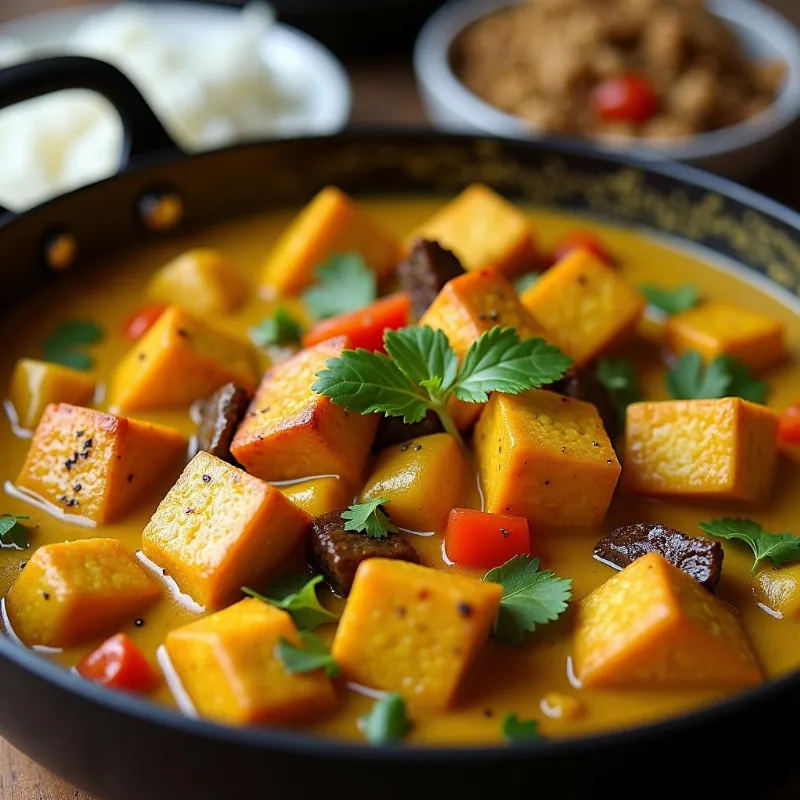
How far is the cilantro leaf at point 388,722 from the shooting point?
2.18 meters

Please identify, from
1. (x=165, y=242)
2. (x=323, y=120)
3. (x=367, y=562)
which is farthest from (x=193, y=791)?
(x=323, y=120)

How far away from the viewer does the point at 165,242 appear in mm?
4008

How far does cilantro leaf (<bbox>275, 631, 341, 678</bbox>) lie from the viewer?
2.23 m

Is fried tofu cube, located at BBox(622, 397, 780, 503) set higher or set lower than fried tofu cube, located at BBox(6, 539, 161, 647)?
lower

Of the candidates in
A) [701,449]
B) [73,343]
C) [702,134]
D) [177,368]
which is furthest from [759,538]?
[702,134]

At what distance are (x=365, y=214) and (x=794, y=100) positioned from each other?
2.10m

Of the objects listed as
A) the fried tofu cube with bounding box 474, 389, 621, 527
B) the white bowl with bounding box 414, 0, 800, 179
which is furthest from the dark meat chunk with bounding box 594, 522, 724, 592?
the white bowl with bounding box 414, 0, 800, 179

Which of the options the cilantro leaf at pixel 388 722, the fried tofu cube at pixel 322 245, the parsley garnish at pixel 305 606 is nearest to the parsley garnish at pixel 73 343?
the fried tofu cube at pixel 322 245

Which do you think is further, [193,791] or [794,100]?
[794,100]

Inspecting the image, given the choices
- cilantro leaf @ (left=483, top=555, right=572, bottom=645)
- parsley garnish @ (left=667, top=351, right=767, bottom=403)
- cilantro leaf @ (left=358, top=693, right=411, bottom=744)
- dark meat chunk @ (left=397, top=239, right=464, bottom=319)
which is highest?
dark meat chunk @ (left=397, top=239, right=464, bottom=319)

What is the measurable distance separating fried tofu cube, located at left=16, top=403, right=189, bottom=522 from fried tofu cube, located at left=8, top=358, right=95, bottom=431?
24 cm

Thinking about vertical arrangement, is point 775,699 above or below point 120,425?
below

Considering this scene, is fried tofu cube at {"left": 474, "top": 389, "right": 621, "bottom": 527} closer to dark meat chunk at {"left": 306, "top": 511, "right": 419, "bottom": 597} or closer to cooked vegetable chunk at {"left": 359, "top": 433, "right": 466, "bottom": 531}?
cooked vegetable chunk at {"left": 359, "top": 433, "right": 466, "bottom": 531}

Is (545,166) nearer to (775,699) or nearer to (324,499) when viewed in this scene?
(324,499)
